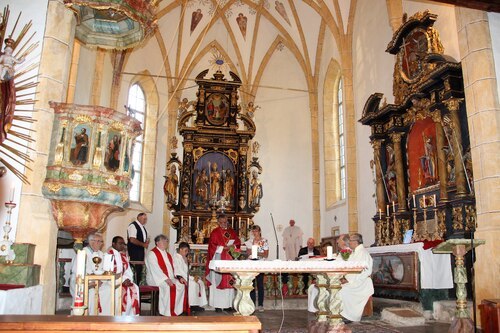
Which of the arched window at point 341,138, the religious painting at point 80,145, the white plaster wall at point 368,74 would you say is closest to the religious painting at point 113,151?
the religious painting at point 80,145

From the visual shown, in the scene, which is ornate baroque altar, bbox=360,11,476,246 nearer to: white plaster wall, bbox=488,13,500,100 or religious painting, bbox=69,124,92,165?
white plaster wall, bbox=488,13,500,100

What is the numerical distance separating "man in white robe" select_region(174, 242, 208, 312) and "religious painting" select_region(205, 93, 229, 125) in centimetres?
647

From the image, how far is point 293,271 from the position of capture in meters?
5.39

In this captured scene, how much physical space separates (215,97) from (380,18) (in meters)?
Result: 5.57

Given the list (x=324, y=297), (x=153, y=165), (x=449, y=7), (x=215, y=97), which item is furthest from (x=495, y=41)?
(x=153, y=165)

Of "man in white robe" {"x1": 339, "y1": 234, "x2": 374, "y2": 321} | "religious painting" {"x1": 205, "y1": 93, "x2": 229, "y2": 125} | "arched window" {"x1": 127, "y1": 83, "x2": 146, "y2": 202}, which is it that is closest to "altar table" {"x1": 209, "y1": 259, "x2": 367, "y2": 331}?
"man in white robe" {"x1": 339, "y1": 234, "x2": 374, "y2": 321}

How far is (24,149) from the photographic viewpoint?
18.5 feet

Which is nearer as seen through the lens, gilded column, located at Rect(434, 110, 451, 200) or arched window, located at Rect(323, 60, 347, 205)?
gilded column, located at Rect(434, 110, 451, 200)

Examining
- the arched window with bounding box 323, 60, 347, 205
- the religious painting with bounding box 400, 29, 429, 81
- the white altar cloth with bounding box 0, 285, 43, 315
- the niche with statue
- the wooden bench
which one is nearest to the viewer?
the wooden bench

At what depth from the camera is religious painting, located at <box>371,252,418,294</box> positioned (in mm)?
7488

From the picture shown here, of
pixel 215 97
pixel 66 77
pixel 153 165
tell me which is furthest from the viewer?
pixel 153 165

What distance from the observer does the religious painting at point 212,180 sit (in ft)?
45.4

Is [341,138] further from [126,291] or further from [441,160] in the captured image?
[126,291]

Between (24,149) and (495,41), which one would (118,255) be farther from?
(495,41)
